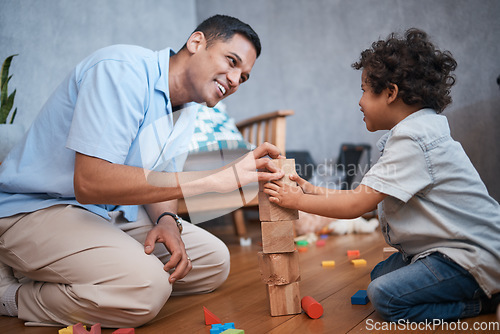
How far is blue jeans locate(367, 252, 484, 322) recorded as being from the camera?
3.17 ft

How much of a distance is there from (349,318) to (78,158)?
75 centimetres

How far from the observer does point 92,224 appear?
115 centimetres

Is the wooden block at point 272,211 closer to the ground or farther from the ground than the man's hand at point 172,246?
farther from the ground

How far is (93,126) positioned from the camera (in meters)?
1.01

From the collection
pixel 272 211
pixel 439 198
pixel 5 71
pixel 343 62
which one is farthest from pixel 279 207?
pixel 343 62

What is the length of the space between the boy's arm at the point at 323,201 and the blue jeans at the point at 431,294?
18 cm

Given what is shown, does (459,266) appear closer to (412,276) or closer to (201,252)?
(412,276)

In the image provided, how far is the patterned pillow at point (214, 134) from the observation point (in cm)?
249

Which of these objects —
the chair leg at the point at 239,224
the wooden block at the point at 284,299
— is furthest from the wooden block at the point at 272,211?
the chair leg at the point at 239,224

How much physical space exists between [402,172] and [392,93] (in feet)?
0.81

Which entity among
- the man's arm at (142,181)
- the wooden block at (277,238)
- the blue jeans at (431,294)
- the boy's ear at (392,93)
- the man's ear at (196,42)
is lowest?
the blue jeans at (431,294)

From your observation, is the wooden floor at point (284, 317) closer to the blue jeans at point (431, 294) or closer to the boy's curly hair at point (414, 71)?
the blue jeans at point (431, 294)

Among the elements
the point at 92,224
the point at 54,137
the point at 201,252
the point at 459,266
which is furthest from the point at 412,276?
the point at 54,137

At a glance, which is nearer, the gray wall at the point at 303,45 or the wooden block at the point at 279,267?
the wooden block at the point at 279,267
